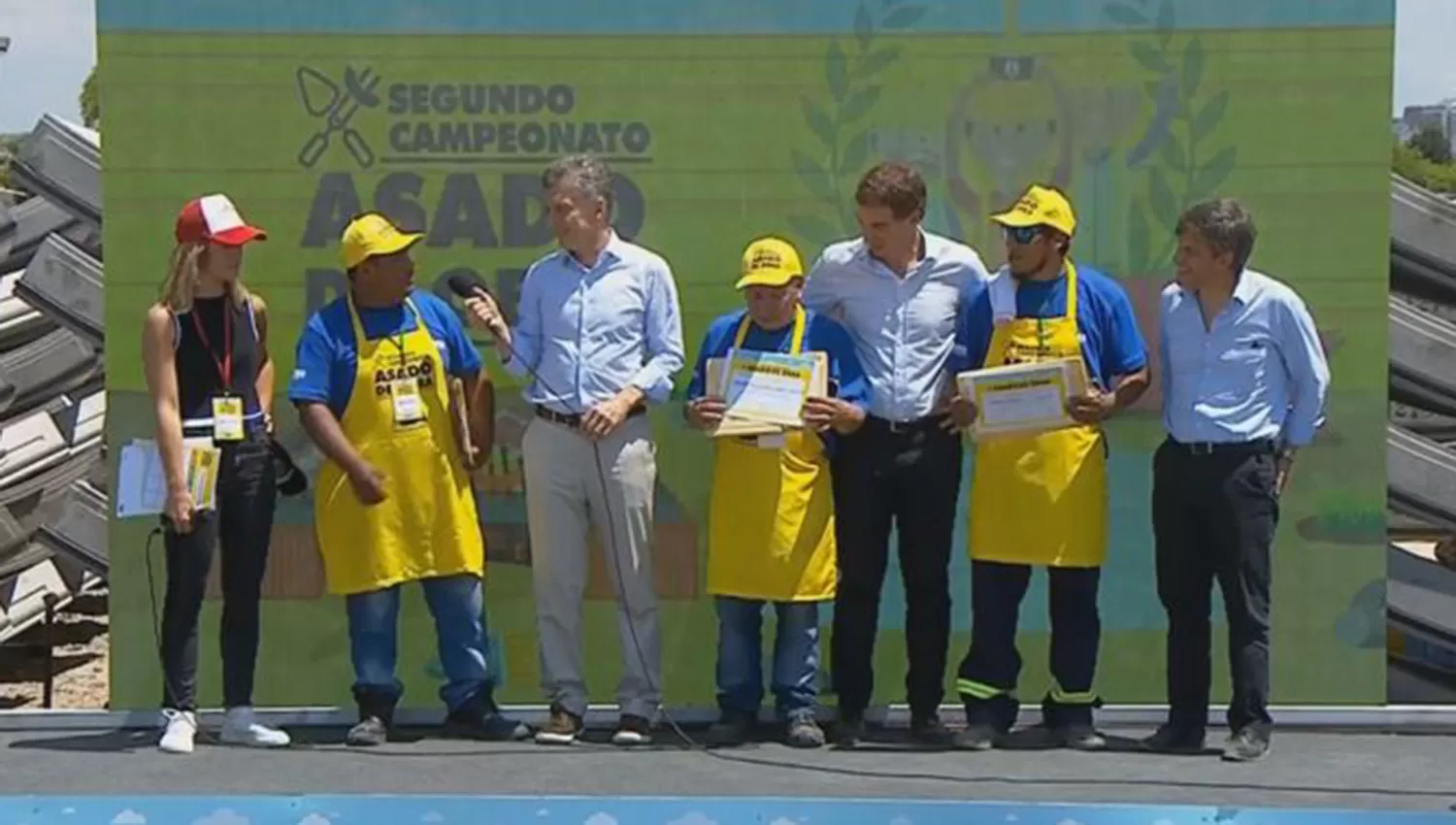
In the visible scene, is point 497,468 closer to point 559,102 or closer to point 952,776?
point 559,102

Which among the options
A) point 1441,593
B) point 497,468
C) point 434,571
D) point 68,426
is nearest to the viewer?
point 434,571

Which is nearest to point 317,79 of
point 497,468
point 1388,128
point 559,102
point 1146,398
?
point 559,102

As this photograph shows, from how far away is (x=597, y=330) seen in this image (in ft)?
18.9

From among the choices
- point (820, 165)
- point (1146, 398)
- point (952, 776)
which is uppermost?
point (820, 165)

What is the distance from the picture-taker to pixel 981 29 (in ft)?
19.9

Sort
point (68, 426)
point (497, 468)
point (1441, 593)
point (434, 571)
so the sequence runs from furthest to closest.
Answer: point (68, 426) → point (1441, 593) → point (497, 468) → point (434, 571)

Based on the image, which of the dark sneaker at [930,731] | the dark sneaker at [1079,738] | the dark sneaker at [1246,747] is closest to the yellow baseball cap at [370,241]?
the dark sneaker at [930,731]

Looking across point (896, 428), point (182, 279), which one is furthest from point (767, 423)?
point (182, 279)

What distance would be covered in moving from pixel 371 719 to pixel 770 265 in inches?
68.3

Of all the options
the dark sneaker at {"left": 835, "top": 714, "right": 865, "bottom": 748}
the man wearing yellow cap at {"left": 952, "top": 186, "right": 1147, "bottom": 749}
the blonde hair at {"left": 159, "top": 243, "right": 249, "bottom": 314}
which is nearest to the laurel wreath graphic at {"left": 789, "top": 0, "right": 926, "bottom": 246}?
the man wearing yellow cap at {"left": 952, "top": 186, "right": 1147, "bottom": 749}

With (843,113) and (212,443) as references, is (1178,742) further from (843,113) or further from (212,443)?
(212,443)

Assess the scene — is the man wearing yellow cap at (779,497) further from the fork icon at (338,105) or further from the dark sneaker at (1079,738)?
the fork icon at (338,105)

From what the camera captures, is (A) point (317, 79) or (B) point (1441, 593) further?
(B) point (1441, 593)

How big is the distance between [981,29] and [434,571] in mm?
2242
